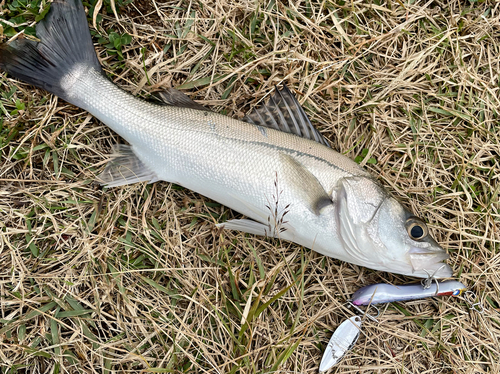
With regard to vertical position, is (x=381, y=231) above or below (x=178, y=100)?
below

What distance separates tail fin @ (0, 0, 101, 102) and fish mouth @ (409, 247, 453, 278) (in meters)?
2.49

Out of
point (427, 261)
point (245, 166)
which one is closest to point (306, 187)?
point (245, 166)

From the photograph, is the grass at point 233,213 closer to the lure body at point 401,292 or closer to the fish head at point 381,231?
the lure body at point 401,292

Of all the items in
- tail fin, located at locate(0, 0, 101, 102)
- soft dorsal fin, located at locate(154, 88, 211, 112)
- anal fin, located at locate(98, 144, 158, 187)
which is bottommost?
anal fin, located at locate(98, 144, 158, 187)

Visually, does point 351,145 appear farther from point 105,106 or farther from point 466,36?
point 105,106

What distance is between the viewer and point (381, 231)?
242cm

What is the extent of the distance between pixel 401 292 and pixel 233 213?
1353 mm

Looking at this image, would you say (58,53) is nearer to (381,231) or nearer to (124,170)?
(124,170)

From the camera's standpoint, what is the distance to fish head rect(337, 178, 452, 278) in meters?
2.42

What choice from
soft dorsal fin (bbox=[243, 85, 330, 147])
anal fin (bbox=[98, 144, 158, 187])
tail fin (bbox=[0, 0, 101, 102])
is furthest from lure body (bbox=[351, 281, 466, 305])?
tail fin (bbox=[0, 0, 101, 102])

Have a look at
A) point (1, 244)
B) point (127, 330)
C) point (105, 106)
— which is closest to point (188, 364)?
point (127, 330)

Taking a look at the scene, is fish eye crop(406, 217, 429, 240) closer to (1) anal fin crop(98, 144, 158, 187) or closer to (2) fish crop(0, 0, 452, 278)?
(2) fish crop(0, 0, 452, 278)

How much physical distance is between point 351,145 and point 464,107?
970mm

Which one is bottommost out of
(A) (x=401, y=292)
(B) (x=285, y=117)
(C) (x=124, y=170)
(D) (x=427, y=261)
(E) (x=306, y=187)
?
(A) (x=401, y=292)
